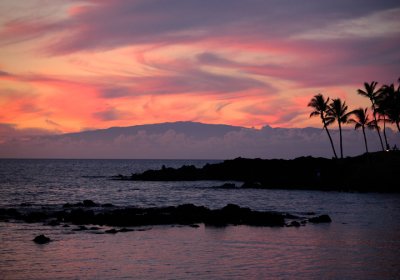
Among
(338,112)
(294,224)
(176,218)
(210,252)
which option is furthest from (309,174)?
(210,252)

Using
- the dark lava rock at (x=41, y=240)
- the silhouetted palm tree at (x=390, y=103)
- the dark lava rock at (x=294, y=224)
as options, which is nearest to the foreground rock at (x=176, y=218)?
the dark lava rock at (x=294, y=224)

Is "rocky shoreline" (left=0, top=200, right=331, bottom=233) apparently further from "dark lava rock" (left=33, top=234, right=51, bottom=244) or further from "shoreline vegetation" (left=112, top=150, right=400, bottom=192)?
"shoreline vegetation" (left=112, top=150, right=400, bottom=192)

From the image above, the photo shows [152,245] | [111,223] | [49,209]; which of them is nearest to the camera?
[152,245]

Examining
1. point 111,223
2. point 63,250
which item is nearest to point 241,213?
point 111,223

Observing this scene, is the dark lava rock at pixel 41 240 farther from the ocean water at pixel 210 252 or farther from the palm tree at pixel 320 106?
the palm tree at pixel 320 106

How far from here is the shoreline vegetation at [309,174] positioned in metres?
66.2

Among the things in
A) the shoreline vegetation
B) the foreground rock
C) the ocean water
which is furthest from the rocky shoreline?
the shoreline vegetation

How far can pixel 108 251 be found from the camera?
976 inches

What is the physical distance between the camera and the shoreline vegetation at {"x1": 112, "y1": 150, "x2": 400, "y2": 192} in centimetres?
6619

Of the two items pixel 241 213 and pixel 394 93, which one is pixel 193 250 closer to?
pixel 241 213

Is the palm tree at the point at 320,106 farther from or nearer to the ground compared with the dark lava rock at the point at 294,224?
farther from the ground

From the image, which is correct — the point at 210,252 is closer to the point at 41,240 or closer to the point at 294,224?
the point at 41,240

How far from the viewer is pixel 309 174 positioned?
84.6m

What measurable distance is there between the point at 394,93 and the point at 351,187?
19.0 meters
